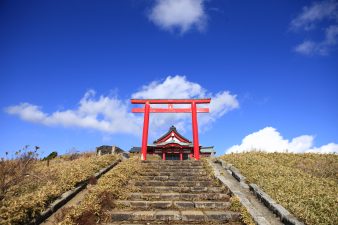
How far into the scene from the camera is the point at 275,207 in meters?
7.07

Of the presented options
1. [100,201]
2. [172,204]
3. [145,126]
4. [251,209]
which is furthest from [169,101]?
[251,209]

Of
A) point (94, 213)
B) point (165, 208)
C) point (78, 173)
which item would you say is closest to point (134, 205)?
point (165, 208)

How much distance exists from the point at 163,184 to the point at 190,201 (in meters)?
2.21

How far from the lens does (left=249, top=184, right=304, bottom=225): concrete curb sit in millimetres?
6206

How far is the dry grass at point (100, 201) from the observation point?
640cm

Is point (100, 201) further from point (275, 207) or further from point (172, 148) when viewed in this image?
point (172, 148)

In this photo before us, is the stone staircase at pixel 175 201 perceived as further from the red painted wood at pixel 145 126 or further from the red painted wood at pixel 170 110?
the red painted wood at pixel 170 110

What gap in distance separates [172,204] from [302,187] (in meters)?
4.29

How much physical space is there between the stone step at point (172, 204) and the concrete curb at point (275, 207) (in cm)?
110

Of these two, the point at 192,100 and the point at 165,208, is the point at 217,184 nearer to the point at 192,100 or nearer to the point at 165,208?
the point at 165,208

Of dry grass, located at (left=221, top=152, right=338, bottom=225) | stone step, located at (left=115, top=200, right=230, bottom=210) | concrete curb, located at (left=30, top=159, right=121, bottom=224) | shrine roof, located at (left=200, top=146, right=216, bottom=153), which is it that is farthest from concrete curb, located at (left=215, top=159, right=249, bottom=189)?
shrine roof, located at (left=200, top=146, right=216, bottom=153)

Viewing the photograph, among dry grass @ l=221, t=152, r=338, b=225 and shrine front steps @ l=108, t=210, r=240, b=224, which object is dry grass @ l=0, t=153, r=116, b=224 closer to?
shrine front steps @ l=108, t=210, r=240, b=224

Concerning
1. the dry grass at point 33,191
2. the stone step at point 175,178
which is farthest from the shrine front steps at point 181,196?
the stone step at point 175,178

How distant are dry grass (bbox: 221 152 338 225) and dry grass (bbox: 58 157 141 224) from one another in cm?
469
